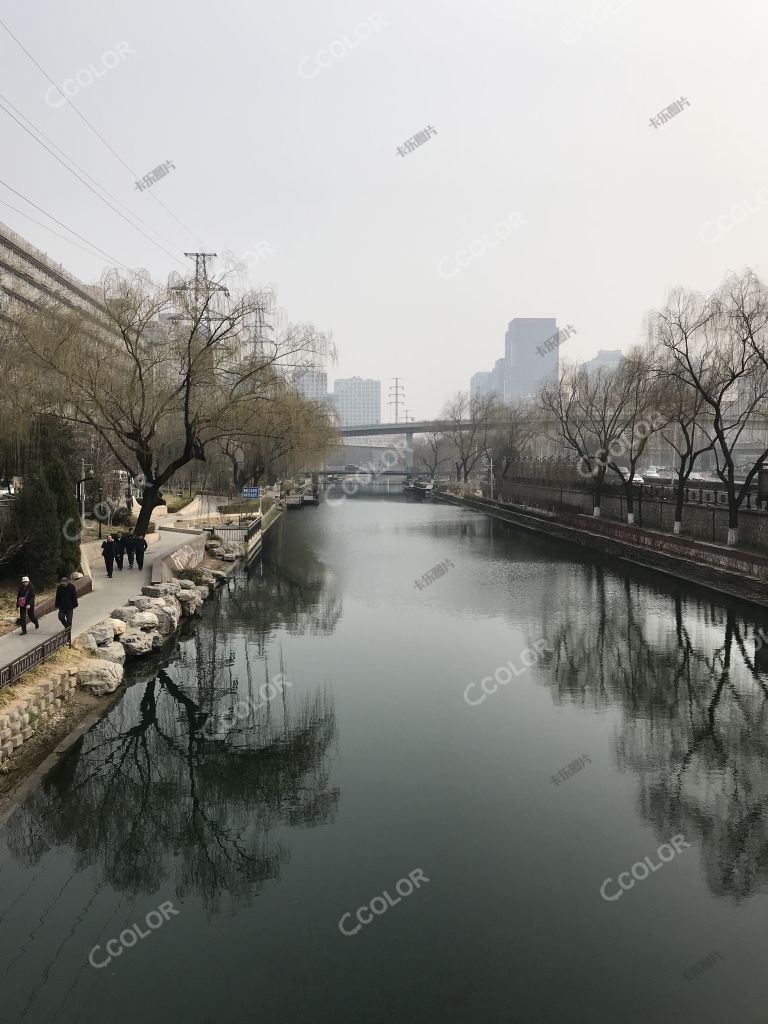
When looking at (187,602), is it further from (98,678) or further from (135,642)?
(98,678)

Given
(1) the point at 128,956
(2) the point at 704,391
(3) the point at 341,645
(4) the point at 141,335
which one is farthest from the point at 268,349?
(1) the point at 128,956

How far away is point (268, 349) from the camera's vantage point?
917 inches

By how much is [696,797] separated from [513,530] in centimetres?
3042

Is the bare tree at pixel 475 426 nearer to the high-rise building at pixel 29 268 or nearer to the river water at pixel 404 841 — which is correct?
the high-rise building at pixel 29 268

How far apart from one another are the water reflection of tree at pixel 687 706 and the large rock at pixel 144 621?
8167 millimetres

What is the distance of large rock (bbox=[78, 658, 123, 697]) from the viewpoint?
1179 cm

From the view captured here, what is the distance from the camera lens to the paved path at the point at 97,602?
37.3 feet

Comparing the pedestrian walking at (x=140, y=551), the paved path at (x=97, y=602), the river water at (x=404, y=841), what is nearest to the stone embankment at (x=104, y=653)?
the paved path at (x=97, y=602)

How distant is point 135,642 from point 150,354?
9.78 metres

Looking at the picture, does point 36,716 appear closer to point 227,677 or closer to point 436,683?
point 227,677

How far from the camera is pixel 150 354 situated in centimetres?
2050

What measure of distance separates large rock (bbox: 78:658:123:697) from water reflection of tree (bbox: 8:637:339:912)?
16.1 inches

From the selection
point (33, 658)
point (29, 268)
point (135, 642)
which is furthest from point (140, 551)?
point (29, 268)

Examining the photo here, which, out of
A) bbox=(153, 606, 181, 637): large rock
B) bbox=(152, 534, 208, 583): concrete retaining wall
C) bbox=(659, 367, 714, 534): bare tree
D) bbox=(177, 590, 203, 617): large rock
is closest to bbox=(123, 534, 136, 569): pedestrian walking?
bbox=(152, 534, 208, 583): concrete retaining wall
